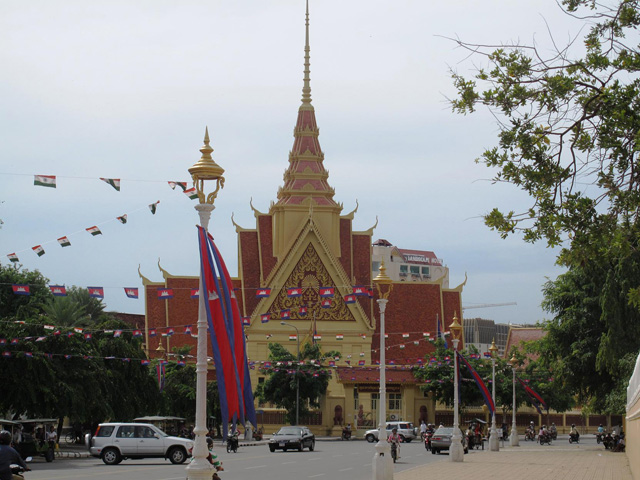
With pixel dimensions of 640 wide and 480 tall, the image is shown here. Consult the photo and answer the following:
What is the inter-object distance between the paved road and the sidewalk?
1289mm

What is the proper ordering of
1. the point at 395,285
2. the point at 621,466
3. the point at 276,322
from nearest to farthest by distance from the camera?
the point at 621,466
the point at 276,322
the point at 395,285

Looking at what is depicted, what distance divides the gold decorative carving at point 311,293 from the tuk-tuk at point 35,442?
27.5m

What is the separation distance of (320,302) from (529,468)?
35584 millimetres

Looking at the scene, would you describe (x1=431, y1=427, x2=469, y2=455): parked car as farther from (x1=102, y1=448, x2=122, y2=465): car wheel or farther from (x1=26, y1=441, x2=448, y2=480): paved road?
(x1=102, y1=448, x2=122, y2=465): car wheel

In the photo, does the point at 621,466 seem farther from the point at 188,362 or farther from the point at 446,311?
the point at 446,311

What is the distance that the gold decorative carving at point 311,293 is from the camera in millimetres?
65500

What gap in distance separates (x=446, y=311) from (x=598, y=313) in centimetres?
2871

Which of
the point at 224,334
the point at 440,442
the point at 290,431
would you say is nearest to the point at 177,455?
the point at 290,431

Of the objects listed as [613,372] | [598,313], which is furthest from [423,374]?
[613,372]

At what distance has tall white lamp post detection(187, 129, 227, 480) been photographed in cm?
1357

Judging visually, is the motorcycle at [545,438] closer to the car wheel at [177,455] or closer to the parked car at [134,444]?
the parked car at [134,444]

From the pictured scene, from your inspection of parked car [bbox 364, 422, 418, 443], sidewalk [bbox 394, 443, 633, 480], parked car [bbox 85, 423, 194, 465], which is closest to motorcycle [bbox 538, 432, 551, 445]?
parked car [bbox 364, 422, 418, 443]

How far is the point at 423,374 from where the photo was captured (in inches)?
2375

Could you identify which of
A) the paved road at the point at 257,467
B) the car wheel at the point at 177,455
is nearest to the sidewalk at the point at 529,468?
the paved road at the point at 257,467
